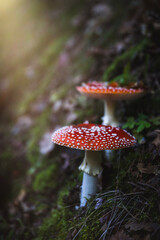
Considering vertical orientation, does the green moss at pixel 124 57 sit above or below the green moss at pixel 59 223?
above

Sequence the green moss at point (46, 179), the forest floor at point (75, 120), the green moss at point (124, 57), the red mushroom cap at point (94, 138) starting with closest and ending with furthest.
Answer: the red mushroom cap at point (94, 138), the forest floor at point (75, 120), the green moss at point (46, 179), the green moss at point (124, 57)

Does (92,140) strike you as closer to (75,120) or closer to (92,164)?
(92,164)

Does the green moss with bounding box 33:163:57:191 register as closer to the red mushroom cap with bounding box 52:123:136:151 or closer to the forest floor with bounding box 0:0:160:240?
the forest floor with bounding box 0:0:160:240

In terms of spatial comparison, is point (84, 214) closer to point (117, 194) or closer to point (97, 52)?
point (117, 194)

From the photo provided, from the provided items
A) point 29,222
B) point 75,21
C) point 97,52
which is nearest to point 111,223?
point 29,222

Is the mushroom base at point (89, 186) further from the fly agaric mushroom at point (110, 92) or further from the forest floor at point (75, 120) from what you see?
the fly agaric mushroom at point (110, 92)

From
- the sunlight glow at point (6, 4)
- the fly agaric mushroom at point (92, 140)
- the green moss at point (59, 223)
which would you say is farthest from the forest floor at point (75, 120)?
the sunlight glow at point (6, 4)

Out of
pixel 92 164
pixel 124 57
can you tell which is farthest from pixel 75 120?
pixel 92 164
